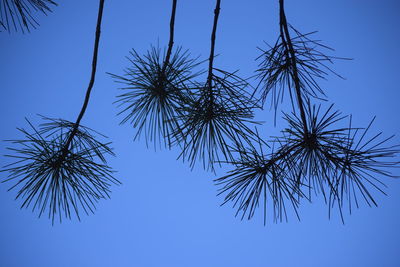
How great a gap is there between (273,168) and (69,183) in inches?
12.5

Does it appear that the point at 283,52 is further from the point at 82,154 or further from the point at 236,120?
the point at 82,154

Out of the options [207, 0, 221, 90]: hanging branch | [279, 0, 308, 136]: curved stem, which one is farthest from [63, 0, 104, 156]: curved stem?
[279, 0, 308, 136]: curved stem

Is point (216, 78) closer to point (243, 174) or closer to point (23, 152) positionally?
point (243, 174)

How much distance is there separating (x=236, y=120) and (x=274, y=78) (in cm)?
12

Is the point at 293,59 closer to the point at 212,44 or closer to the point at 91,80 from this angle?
the point at 212,44

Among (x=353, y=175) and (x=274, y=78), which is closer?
(x=353, y=175)

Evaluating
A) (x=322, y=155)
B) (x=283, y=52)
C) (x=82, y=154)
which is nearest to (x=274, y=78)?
(x=283, y=52)

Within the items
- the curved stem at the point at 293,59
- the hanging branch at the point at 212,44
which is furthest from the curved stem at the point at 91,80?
the curved stem at the point at 293,59

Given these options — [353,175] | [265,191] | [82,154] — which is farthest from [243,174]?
[82,154]

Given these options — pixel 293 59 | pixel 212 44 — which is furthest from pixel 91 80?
pixel 293 59

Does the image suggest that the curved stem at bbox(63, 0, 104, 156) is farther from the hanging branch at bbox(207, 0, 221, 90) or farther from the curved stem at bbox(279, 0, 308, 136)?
the curved stem at bbox(279, 0, 308, 136)

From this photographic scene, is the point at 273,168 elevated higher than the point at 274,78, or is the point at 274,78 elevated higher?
the point at 274,78

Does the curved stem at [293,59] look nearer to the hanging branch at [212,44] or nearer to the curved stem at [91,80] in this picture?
the hanging branch at [212,44]

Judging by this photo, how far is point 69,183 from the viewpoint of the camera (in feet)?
1.42
